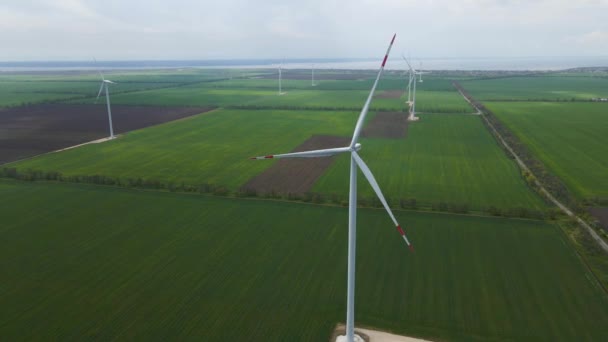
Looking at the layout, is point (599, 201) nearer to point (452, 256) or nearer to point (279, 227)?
point (452, 256)

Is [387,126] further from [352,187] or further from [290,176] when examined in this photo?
[352,187]

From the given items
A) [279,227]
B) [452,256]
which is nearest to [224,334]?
[279,227]

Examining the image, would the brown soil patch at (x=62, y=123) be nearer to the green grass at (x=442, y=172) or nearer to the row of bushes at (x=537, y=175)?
the green grass at (x=442, y=172)

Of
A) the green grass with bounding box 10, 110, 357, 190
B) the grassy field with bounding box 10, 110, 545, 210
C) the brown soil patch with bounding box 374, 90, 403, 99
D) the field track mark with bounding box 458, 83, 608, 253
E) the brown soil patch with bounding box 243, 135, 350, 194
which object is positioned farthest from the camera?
the brown soil patch with bounding box 374, 90, 403, 99

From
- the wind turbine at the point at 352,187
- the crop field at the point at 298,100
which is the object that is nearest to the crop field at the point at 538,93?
the crop field at the point at 298,100

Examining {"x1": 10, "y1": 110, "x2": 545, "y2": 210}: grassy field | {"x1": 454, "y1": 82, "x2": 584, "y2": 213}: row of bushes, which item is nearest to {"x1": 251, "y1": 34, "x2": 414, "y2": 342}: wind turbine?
{"x1": 10, "y1": 110, "x2": 545, "y2": 210}: grassy field

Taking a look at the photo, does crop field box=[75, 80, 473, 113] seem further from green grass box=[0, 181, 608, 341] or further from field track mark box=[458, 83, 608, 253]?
green grass box=[0, 181, 608, 341]
